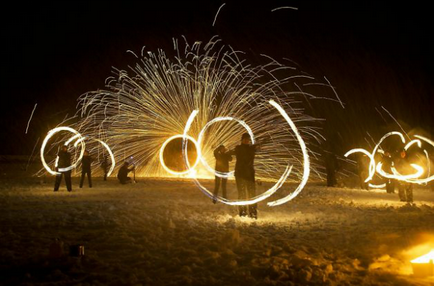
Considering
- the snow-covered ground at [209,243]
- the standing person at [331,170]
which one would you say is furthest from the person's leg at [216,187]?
the standing person at [331,170]

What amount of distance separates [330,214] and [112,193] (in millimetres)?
7928

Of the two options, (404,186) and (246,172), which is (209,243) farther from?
(404,186)

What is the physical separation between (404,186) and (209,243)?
9.09 m

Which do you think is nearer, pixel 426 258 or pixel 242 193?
pixel 426 258

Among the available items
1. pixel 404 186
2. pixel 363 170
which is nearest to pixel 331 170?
pixel 363 170

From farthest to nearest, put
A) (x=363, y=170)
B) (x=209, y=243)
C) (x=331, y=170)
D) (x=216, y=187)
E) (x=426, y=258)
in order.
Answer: (x=331, y=170), (x=363, y=170), (x=216, y=187), (x=209, y=243), (x=426, y=258)

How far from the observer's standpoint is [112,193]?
57.9ft

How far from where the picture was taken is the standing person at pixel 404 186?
50.6ft

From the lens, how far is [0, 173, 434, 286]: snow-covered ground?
6457mm

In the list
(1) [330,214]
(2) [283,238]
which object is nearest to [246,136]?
(1) [330,214]

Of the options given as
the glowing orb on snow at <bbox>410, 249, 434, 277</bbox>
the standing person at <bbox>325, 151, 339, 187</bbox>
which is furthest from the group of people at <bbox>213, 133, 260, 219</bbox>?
the standing person at <bbox>325, 151, 339, 187</bbox>

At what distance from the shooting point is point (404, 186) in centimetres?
1560

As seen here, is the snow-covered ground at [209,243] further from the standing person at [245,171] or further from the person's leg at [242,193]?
the standing person at [245,171]

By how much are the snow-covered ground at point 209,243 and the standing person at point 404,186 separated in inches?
67.1
